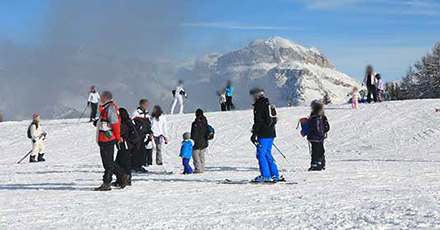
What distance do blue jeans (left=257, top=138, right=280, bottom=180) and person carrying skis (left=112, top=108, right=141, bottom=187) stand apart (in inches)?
97.0

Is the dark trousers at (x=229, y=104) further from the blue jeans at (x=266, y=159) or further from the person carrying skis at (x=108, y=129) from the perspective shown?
the person carrying skis at (x=108, y=129)

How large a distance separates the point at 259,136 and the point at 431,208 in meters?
4.00

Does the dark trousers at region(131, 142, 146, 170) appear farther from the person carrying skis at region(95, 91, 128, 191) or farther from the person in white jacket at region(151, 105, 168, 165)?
the person carrying skis at region(95, 91, 128, 191)

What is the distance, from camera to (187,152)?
13461 mm

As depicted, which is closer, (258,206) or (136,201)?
(258,206)

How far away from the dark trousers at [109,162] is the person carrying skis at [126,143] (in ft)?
0.71

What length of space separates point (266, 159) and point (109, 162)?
9.35 ft

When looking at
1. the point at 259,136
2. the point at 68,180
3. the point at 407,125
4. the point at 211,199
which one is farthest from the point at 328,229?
the point at 407,125

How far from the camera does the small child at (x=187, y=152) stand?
1343cm

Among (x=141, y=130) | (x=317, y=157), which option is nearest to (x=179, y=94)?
(x=141, y=130)

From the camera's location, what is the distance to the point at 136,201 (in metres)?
8.91

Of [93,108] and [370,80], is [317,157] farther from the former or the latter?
[93,108]

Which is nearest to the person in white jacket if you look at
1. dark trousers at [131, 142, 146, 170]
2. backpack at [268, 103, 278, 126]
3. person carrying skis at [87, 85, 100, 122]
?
dark trousers at [131, 142, 146, 170]

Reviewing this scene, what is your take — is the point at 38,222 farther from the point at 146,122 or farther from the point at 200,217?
the point at 146,122
